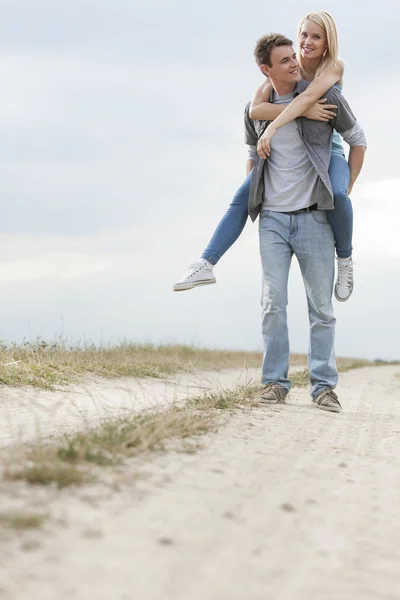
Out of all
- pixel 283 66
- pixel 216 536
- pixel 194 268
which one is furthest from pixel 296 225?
pixel 216 536

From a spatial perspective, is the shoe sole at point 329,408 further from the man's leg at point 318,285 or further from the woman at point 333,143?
the woman at point 333,143

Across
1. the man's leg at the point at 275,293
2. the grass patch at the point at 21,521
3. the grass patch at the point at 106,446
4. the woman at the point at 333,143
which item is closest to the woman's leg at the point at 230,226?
the woman at the point at 333,143

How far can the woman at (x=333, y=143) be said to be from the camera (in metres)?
4.86

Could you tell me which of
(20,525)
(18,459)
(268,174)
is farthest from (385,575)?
(268,174)

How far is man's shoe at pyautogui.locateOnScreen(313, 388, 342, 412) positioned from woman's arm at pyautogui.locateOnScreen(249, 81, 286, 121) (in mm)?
2073

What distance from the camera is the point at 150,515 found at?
185 centimetres

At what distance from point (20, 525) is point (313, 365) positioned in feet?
12.4

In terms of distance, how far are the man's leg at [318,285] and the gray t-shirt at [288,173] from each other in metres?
0.14

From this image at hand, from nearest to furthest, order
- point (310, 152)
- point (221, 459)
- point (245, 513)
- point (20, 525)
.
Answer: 1. point (20, 525)
2. point (245, 513)
3. point (221, 459)
4. point (310, 152)

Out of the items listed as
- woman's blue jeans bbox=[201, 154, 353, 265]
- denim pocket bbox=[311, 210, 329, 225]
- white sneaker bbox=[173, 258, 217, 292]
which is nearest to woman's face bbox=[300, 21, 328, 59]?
woman's blue jeans bbox=[201, 154, 353, 265]

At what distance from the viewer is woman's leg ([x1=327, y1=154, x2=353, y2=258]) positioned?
16.3 feet

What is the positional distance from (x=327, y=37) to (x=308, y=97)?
1.40ft

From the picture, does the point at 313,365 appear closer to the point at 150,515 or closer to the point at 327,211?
the point at 327,211

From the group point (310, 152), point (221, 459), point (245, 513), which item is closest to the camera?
point (245, 513)
